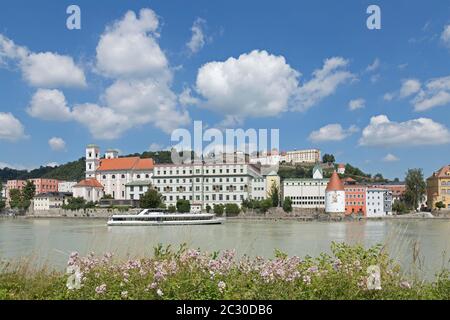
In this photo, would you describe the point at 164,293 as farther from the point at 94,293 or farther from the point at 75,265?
the point at 75,265

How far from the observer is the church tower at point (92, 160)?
96.9m

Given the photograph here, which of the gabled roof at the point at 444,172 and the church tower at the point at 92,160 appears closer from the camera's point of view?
the gabled roof at the point at 444,172

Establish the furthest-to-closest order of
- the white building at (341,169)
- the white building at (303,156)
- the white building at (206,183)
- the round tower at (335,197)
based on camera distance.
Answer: the white building at (303,156) < the white building at (341,169) < the white building at (206,183) < the round tower at (335,197)

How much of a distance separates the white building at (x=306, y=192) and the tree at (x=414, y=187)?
16534 millimetres

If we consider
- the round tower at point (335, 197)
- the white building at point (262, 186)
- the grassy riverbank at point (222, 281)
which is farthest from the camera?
the white building at point (262, 186)

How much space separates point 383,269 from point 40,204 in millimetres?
98419

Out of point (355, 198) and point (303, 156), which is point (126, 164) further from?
point (303, 156)

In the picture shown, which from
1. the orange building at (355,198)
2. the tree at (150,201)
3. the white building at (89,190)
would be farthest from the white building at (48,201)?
the orange building at (355,198)

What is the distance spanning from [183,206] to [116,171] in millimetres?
22358

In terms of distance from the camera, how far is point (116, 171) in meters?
93.5

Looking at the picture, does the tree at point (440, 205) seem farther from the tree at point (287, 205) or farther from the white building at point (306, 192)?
the tree at point (287, 205)

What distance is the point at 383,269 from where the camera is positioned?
5371 millimetres

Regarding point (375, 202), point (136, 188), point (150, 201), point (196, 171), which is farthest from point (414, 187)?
point (136, 188)
